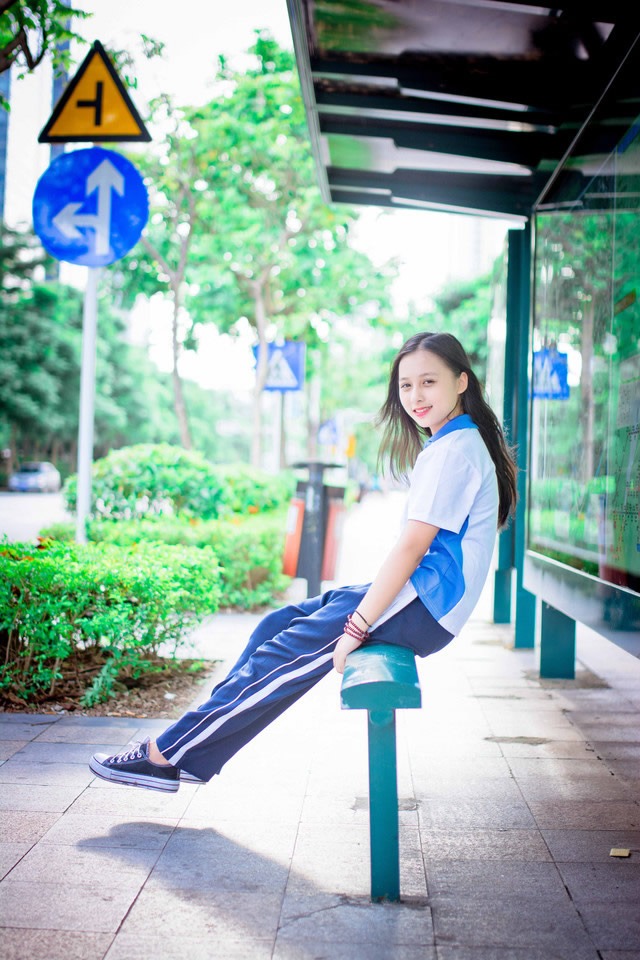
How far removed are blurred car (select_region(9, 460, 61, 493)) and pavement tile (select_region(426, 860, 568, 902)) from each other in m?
42.0

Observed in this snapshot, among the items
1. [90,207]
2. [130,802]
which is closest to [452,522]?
[130,802]

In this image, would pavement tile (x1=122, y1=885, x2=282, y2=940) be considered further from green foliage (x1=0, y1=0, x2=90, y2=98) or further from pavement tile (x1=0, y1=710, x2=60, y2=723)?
green foliage (x1=0, y1=0, x2=90, y2=98)

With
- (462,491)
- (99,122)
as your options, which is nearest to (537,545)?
(462,491)

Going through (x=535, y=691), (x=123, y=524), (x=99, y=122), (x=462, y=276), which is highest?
(x=462, y=276)

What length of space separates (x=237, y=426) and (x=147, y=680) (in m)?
101

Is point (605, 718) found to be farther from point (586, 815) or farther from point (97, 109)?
point (97, 109)

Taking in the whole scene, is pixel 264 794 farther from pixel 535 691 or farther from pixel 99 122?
pixel 99 122

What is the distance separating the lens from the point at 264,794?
3578 millimetres

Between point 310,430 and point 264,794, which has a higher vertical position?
point 310,430

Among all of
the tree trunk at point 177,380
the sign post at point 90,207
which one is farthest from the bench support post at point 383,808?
the tree trunk at point 177,380

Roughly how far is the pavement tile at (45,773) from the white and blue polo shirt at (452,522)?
1.51 metres

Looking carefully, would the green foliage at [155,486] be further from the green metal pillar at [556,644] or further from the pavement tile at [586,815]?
the pavement tile at [586,815]

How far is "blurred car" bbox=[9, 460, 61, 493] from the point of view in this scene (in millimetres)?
42625

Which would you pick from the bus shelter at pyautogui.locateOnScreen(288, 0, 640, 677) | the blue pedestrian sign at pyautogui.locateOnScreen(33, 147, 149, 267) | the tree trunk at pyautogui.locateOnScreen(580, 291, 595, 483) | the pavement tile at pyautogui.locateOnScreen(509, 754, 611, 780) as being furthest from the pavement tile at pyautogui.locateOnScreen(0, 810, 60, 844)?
the blue pedestrian sign at pyautogui.locateOnScreen(33, 147, 149, 267)
